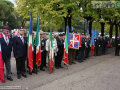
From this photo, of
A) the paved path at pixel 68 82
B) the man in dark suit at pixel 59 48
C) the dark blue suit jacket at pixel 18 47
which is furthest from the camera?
the man in dark suit at pixel 59 48

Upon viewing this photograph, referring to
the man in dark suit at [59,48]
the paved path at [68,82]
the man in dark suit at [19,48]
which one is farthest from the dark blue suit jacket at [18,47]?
the man in dark suit at [59,48]

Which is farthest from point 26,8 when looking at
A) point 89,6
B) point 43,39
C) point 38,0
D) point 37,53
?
point 37,53

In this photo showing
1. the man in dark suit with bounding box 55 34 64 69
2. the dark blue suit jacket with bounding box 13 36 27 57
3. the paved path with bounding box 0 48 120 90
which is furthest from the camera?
the man in dark suit with bounding box 55 34 64 69

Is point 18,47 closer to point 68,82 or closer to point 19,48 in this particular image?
point 19,48

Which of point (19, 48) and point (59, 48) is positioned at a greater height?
point (19, 48)

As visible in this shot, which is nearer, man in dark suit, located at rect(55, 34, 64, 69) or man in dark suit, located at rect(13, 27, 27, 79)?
man in dark suit, located at rect(13, 27, 27, 79)

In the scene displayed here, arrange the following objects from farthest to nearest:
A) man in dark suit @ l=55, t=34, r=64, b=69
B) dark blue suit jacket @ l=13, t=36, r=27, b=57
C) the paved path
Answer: man in dark suit @ l=55, t=34, r=64, b=69 → dark blue suit jacket @ l=13, t=36, r=27, b=57 → the paved path

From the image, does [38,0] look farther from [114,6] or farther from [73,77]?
[73,77]

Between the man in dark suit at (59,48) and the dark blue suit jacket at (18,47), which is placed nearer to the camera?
the dark blue suit jacket at (18,47)

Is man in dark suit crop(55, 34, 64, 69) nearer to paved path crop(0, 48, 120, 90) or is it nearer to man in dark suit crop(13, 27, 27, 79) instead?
paved path crop(0, 48, 120, 90)

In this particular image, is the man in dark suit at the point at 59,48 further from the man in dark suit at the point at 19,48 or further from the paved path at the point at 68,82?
the man in dark suit at the point at 19,48

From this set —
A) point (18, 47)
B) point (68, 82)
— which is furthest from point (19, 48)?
point (68, 82)

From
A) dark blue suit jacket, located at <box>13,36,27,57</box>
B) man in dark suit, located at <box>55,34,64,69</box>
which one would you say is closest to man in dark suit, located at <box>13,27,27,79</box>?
dark blue suit jacket, located at <box>13,36,27,57</box>

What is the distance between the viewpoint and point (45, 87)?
5227mm
